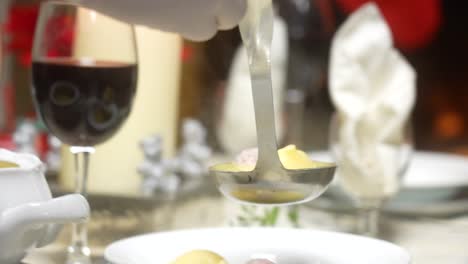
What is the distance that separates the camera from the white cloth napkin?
1.03 metres

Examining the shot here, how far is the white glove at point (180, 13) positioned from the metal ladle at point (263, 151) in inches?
0.9

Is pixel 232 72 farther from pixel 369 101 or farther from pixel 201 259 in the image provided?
pixel 201 259

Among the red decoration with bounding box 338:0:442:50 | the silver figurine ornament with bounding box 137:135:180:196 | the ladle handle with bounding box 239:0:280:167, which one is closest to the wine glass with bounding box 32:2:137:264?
the silver figurine ornament with bounding box 137:135:180:196

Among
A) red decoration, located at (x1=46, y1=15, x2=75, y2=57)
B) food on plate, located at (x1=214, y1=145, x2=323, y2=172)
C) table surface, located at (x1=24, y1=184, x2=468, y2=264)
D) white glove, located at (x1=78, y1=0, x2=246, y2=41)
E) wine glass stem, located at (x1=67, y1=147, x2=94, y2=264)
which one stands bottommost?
table surface, located at (x1=24, y1=184, x2=468, y2=264)

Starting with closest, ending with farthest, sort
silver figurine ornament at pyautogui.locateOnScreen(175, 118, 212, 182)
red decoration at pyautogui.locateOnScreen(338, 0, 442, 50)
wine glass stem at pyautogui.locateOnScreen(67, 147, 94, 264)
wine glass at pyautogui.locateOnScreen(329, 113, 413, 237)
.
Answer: wine glass stem at pyautogui.locateOnScreen(67, 147, 94, 264)
wine glass at pyautogui.locateOnScreen(329, 113, 413, 237)
silver figurine ornament at pyautogui.locateOnScreen(175, 118, 212, 182)
red decoration at pyautogui.locateOnScreen(338, 0, 442, 50)

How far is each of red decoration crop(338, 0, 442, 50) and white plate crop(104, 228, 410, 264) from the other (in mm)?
1059

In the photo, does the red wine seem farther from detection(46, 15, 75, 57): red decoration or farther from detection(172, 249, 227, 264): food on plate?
detection(172, 249, 227, 264): food on plate

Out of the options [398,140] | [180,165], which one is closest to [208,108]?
[180,165]

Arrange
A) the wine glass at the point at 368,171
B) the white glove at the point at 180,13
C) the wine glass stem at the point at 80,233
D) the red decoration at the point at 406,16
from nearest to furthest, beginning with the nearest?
the white glove at the point at 180,13 < the wine glass stem at the point at 80,233 < the wine glass at the point at 368,171 < the red decoration at the point at 406,16

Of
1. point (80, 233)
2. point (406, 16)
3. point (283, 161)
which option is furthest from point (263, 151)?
point (406, 16)

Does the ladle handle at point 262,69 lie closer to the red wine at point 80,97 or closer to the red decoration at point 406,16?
the red wine at point 80,97

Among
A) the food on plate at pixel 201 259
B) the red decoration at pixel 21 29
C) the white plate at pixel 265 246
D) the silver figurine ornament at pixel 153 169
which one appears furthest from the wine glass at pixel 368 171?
the red decoration at pixel 21 29

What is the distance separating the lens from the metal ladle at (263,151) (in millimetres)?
655

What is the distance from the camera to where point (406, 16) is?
1.94m
